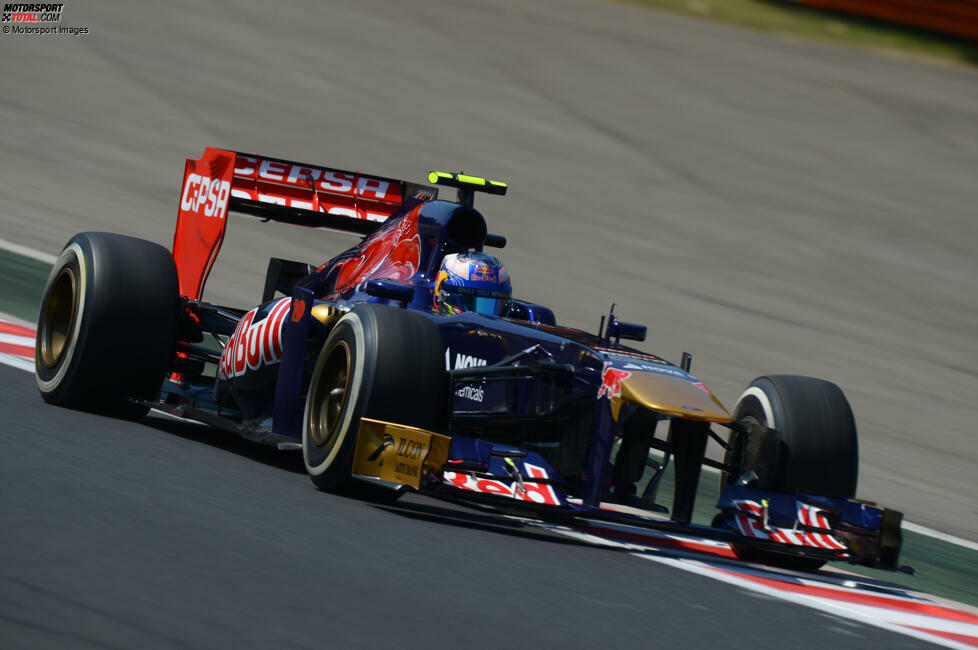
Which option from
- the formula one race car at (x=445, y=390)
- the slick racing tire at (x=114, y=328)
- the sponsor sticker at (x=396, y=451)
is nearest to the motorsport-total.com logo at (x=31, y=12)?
the formula one race car at (x=445, y=390)

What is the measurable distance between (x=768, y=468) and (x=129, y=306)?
3394 millimetres

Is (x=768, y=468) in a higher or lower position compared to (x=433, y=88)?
lower

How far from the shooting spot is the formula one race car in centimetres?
654

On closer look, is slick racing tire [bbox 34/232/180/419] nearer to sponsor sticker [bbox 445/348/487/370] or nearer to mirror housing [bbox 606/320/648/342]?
sponsor sticker [bbox 445/348/487/370]

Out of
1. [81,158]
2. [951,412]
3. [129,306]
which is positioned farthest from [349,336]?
[81,158]

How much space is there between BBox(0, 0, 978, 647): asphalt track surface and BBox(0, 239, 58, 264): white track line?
464mm

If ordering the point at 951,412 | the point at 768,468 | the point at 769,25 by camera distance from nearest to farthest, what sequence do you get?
the point at 768,468 → the point at 951,412 → the point at 769,25

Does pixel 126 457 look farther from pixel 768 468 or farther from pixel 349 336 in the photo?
pixel 768 468

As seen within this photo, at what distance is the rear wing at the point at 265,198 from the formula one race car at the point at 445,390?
24 millimetres

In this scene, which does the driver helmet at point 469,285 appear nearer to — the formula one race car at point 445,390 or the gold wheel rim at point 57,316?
the formula one race car at point 445,390

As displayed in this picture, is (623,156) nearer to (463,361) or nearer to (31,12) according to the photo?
(31,12)

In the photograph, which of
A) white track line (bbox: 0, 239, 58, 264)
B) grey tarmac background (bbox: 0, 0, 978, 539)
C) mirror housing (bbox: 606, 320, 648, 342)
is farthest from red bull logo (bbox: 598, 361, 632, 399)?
white track line (bbox: 0, 239, 58, 264)

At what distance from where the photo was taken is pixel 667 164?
21250 mm

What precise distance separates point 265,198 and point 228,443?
163 cm
